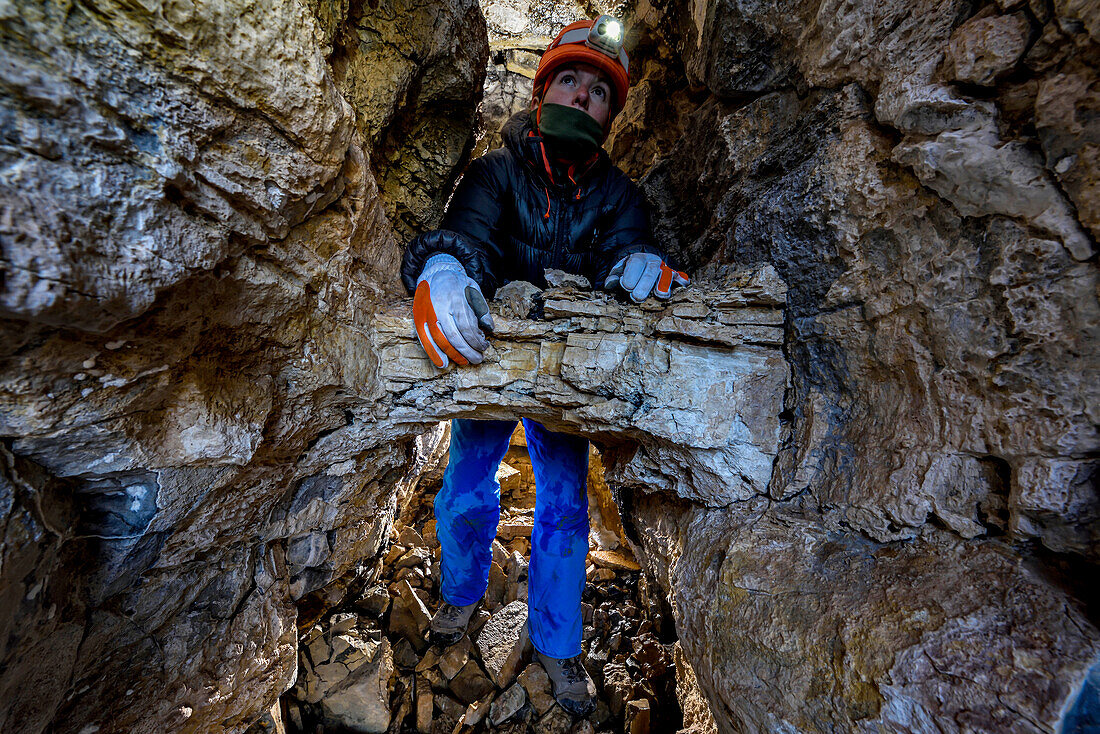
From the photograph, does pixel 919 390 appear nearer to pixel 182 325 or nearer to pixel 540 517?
pixel 540 517

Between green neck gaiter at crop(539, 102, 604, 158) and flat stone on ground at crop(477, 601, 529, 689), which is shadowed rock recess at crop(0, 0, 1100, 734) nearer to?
flat stone on ground at crop(477, 601, 529, 689)

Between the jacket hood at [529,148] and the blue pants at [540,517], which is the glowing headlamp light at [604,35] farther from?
the blue pants at [540,517]

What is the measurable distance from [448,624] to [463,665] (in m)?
0.23

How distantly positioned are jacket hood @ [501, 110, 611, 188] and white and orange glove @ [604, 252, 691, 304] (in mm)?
697

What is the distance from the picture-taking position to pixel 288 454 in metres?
1.61

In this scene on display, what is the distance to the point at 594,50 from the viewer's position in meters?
2.13

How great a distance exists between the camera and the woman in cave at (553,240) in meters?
2.12

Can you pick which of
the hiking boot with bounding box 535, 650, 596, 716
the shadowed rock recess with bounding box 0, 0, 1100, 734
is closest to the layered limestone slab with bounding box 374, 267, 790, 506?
the shadowed rock recess with bounding box 0, 0, 1100, 734

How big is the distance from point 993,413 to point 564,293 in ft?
4.37

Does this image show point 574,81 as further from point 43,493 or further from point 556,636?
point 556,636

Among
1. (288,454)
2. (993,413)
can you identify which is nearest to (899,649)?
(993,413)

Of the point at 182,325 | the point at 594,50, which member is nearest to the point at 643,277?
the point at 594,50

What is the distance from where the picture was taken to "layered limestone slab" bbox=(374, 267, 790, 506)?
4.91ft

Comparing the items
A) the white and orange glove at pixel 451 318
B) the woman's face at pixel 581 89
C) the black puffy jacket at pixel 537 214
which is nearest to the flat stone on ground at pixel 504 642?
the white and orange glove at pixel 451 318
